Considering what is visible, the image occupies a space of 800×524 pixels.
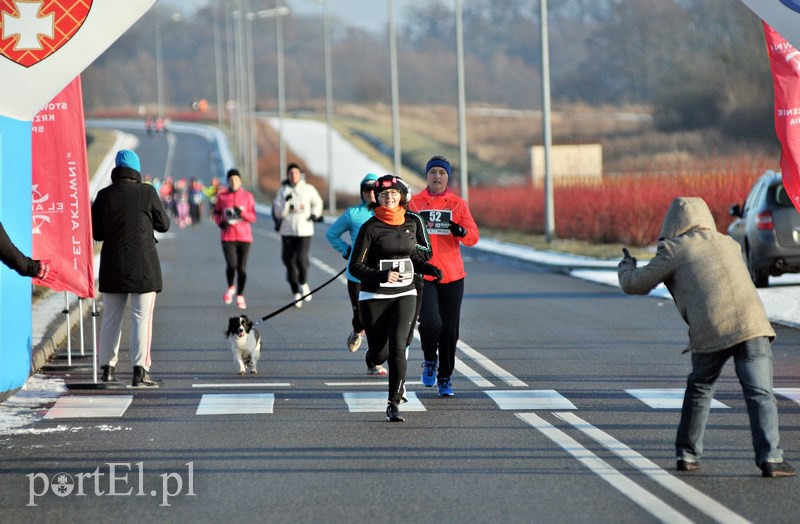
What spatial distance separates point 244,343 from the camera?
13164 millimetres

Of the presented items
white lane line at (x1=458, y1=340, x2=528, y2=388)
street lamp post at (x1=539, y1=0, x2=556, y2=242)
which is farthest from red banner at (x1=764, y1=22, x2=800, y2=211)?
street lamp post at (x1=539, y1=0, x2=556, y2=242)

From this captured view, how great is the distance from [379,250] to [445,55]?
170 m

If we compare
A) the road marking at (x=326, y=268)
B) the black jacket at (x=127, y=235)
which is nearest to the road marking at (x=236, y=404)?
the black jacket at (x=127, y=235)

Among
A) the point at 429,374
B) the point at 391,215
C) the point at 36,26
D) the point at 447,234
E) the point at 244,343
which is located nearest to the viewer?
the point at 391,215

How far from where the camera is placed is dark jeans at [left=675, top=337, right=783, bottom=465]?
26.7 feet

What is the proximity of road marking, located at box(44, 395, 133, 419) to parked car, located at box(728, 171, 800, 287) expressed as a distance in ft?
36.2

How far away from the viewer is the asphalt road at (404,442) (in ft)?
24.7

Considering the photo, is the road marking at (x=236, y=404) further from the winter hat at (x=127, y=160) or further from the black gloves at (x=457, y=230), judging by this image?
the winter hat at (x=127, y=160)

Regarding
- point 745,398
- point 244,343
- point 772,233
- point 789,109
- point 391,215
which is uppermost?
point 789,109

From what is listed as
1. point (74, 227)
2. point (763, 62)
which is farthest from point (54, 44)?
point (763, 62)

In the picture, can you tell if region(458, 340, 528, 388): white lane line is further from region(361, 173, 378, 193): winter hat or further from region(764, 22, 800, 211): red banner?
region(764, 22, 800, 211): red banner

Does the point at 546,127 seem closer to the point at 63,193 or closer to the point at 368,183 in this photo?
the point at 368,183

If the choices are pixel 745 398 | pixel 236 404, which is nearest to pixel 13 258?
pixel 236 404

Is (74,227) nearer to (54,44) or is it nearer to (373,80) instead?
(54,44)
